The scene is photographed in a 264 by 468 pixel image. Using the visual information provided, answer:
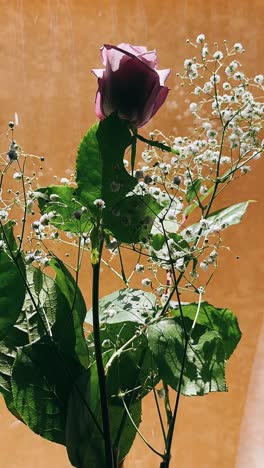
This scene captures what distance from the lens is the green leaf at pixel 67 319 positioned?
67 centimetres

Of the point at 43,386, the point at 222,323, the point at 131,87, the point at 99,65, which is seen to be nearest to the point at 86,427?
the point at 43,386

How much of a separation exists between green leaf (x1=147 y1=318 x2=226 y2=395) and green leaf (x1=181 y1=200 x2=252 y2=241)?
8 centimetres

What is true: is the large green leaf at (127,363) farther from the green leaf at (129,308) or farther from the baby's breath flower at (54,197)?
the baby's breath flower at (54,197)

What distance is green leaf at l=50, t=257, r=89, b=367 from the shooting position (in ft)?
2.21

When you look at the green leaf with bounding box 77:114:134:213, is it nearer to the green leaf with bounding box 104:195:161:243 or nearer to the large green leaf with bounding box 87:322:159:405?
the green leaf with bounding box 104:195:161:243

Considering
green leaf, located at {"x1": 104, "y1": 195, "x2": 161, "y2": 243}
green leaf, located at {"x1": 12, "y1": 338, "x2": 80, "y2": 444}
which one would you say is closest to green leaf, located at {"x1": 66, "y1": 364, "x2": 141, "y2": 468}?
green leaf, located at {"x1": 12, "y1": 338, "x2": 80, "y2": 444}

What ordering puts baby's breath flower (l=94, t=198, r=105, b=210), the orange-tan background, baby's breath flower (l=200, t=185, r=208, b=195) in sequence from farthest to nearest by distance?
1. the orange-tan background
2. baby's breath flower (l=200, t=185, r=208, b=195)
3. baby's breath flower (l=94, t=198, r=105, b=210)

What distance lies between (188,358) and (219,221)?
117mm

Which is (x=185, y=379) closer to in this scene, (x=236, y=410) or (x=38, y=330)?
(x=38, y=330)

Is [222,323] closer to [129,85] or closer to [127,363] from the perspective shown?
[127,363]

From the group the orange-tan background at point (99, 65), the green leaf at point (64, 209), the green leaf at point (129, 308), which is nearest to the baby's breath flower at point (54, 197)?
the green leaf at point (64, 209)

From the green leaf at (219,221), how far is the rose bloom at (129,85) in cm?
10

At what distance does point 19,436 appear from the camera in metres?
1.24

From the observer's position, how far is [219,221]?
659 mm
